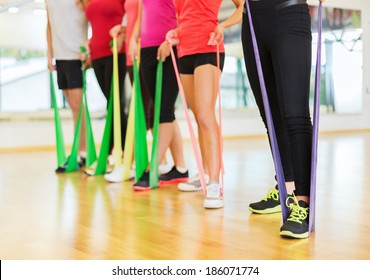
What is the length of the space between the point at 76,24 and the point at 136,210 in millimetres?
2113

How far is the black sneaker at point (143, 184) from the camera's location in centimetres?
337

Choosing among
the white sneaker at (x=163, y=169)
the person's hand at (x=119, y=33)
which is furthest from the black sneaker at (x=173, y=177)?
the person's hand at (x=119, y=33)

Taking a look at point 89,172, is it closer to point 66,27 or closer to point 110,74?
point 110,74

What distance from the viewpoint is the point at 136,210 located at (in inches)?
109

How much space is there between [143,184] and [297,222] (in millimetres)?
1442

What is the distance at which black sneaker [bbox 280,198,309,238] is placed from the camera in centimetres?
208

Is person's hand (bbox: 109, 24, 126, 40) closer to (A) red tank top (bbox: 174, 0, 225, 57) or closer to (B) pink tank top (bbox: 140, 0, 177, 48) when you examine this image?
(B) pink tank top (bbox: 140, 0, 177, 48)

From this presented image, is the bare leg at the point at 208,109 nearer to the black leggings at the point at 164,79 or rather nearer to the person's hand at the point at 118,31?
the black leggings at the point at 164,79

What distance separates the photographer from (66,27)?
14.3ft

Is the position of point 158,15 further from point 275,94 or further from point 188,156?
point 188,156

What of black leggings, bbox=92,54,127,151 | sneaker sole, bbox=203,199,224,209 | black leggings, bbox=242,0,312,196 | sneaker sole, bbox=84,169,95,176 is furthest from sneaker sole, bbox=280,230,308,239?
sneaker sole, bbox=84,169,95,176

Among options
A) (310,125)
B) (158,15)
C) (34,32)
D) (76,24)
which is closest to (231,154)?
(76,24)

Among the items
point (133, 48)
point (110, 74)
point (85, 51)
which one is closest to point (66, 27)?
point (85, 51)

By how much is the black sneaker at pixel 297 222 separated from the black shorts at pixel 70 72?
2650 mm
